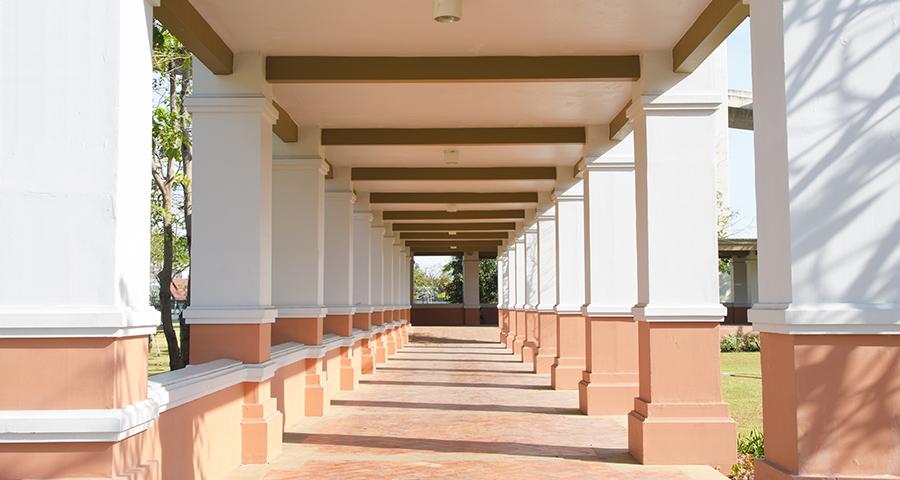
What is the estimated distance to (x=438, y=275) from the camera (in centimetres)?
7788

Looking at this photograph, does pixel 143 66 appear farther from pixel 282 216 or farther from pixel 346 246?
pixel 346 246

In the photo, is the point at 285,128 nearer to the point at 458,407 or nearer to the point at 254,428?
the point at 254,428

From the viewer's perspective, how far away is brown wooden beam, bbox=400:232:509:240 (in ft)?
95.6

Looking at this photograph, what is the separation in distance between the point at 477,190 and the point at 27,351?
47.6 ft

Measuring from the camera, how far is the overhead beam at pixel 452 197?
19.1 metres

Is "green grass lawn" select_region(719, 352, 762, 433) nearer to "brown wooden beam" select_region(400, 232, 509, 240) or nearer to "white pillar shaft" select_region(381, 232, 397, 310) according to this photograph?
"brown wooden beam" select_region(400, 232, 509, 240)

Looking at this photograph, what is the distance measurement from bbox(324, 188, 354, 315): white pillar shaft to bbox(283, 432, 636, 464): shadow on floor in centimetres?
423

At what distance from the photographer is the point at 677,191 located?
8555 millimetres

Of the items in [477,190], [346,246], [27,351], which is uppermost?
[477,190]

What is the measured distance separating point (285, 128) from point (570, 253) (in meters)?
5.48

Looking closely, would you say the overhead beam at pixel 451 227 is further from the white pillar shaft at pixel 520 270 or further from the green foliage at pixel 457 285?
the green foliage at pixel 457 285

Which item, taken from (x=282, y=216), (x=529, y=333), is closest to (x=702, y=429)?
(x=282, y=216)

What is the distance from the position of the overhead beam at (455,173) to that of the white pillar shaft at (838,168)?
10836 mm

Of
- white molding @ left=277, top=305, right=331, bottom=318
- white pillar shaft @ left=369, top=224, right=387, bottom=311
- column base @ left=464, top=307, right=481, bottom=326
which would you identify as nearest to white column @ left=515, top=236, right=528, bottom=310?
white pillar shaft @ left=369, top=224, right=387, bottom=311
